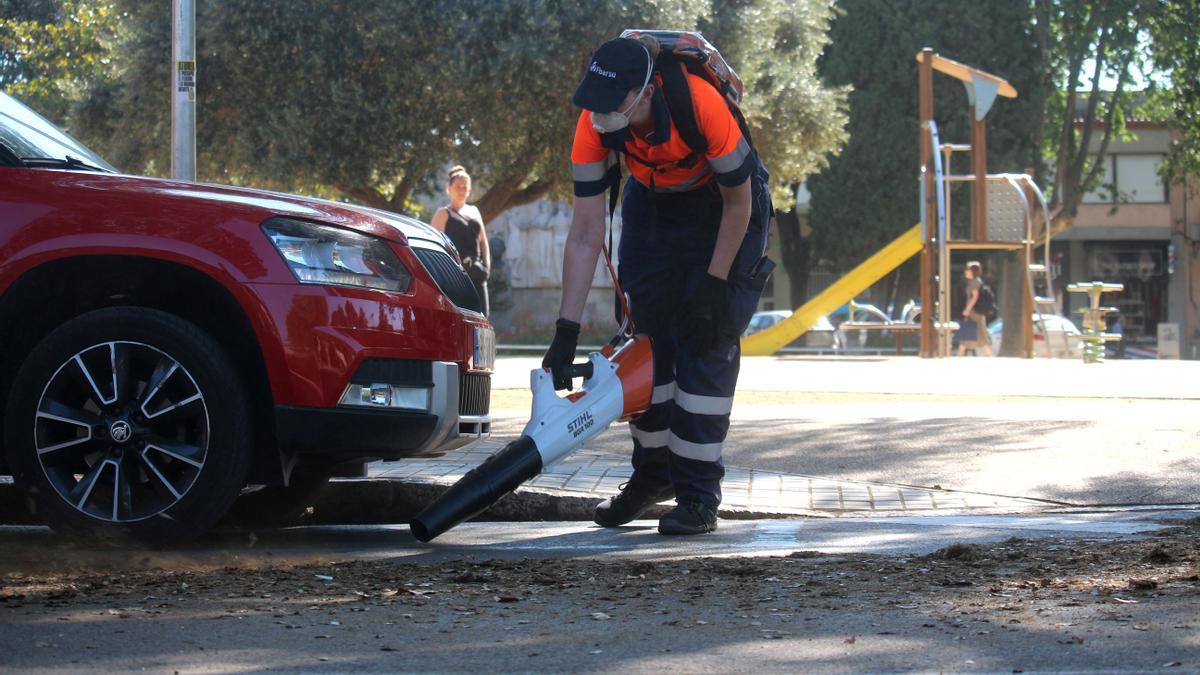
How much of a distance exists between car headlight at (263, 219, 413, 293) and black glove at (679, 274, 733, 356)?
40.2 inches

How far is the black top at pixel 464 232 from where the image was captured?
11.6 metres

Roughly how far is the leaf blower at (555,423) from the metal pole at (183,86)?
14.0 ft

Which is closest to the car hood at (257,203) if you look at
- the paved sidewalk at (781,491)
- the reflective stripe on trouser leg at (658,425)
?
the reflective stripe on trouser leg at (658,425)

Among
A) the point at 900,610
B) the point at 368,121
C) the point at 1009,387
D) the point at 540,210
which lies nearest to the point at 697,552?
the point at 900,610

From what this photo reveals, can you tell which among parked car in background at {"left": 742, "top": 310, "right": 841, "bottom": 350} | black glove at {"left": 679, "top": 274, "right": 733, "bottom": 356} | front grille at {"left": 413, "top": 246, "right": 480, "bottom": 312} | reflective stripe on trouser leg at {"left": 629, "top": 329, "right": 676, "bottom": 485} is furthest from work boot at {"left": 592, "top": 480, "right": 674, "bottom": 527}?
parked car in background at {"left": 742, "top": 310, "right": 841, "bottom": 350}

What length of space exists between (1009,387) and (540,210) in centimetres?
3258

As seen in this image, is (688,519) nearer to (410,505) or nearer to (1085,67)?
(410,505)

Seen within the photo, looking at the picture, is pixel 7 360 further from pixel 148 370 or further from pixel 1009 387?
pixel 1009 387

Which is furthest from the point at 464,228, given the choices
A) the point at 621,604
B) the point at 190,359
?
the point at 621,604

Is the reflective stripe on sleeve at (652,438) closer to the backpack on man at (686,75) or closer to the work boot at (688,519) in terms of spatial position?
the work boot at (688,519)

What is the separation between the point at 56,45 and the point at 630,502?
741 inches

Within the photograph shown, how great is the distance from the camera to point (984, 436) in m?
8.12

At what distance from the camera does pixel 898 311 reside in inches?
1516

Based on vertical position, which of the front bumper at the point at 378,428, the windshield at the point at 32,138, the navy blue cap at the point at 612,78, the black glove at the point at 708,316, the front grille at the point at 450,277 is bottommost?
the front bumper at the point at 378,428
